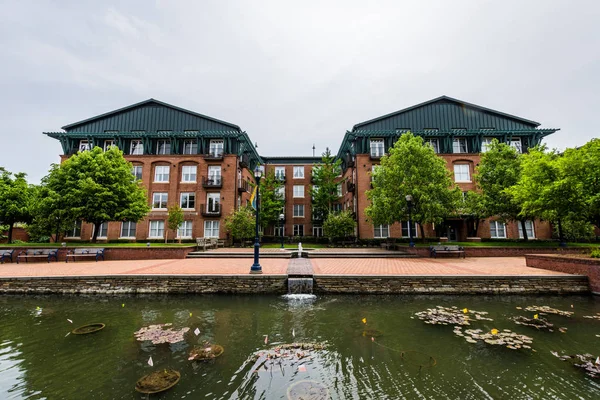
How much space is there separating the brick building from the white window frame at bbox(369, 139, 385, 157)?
13cm

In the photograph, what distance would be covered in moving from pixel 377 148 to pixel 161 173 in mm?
23964

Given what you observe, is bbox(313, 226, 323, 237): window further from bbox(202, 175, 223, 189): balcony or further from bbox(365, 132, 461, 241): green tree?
bbox(365, 132, 461, 241): green tree

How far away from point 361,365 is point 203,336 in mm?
3587

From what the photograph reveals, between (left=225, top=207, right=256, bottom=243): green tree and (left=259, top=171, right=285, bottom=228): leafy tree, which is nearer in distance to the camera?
(left=225, top=207, right=256, bottom=243): green tree

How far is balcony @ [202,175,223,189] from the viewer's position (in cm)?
2953

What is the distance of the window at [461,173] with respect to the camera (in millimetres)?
28906

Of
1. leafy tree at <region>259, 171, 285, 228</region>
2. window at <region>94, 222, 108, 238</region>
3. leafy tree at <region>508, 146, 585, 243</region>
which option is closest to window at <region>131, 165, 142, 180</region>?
window at <region>94, 222, 108, 238</region>

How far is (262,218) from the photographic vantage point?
32.9 m

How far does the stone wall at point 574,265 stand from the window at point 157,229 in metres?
30.5

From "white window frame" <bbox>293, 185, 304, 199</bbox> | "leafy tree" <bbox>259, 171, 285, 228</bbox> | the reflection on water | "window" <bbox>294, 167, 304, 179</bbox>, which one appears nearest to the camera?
the reflection on water

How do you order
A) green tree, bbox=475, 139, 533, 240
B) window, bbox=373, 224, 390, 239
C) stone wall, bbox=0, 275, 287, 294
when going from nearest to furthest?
stone wall, bbox=0, 275, 287, 294, green tree, bbox=475, 139, 533, 240, window, bbox=373, 224, 390, 239

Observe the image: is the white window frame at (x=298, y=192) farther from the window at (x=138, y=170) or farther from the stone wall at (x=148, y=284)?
the stone wall at (x=148, y=284)

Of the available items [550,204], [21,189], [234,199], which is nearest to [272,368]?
[550,204]

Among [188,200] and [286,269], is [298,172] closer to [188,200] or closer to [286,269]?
[188,200]
